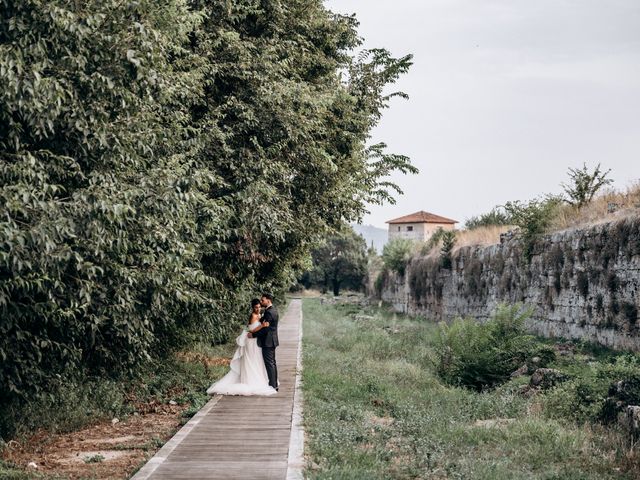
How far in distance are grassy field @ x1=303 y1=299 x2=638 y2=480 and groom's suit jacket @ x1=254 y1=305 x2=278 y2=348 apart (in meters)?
1.17

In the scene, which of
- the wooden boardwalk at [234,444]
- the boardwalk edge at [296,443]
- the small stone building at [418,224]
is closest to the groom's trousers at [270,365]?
the wooden boardwalk at [234,444]

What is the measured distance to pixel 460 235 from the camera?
3606 centimetres

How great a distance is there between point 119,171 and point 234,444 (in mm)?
3710

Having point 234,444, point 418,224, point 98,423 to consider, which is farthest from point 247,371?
point 418,224

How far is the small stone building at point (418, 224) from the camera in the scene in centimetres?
10612

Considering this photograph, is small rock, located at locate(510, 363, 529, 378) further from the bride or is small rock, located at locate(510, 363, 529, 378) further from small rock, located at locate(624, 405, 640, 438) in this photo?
small rock, located at locate(624, 405, 640, 438)

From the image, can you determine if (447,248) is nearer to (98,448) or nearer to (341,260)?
(98,448)

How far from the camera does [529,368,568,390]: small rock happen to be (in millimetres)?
13328

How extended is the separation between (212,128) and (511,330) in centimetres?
869

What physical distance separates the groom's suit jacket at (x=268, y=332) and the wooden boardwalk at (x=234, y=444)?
987 mm

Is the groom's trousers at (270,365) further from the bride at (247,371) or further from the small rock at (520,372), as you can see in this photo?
the small rock at (520,372)

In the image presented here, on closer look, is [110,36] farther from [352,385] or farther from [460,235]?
[460,235]

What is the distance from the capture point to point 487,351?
647 inches

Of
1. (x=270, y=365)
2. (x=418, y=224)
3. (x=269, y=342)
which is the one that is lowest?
(x=270, y=365)
